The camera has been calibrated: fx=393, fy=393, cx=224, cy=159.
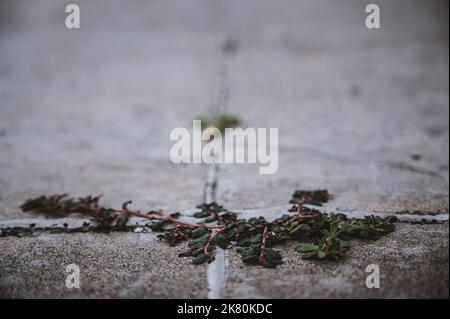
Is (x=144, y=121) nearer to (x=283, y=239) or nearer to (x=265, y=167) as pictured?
(x=265, y=167)

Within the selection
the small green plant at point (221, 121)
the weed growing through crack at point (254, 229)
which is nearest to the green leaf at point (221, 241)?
the weed growing through crack at point (254, 229)

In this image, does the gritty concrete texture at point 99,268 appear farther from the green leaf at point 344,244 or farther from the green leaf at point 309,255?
the green leaf at point 344,244

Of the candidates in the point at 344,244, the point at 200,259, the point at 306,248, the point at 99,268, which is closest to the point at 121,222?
the point at 99,268

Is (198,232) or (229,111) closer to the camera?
(198,232)

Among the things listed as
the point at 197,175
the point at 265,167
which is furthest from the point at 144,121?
the point at 265,167

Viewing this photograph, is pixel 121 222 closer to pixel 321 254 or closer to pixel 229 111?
pixel 321 254

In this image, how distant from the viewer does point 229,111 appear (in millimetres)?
2326
